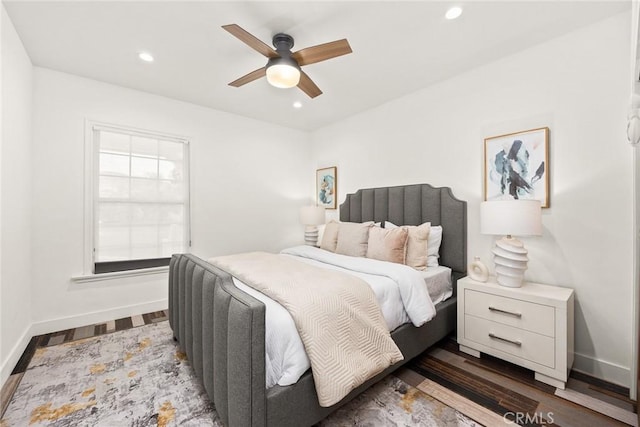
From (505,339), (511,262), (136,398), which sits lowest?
Answer: (136,398)

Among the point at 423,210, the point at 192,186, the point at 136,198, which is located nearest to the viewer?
the point at 423,210

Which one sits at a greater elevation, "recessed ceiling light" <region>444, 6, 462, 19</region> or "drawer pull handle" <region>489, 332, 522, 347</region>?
"recessed ceiling light" <region>444, 6, 462, 19</region>

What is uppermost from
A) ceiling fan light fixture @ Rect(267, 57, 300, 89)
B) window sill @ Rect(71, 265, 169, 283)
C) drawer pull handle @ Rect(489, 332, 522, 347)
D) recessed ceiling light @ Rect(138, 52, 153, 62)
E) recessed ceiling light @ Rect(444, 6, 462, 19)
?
recessed ceiling light @ Rect(138, 52, 153, 62)

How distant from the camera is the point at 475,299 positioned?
2.19m

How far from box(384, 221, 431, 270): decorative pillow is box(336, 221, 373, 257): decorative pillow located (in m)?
0.45

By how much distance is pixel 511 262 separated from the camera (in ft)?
6.81

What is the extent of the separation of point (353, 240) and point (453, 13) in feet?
6.75

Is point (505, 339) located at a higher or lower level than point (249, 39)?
lower

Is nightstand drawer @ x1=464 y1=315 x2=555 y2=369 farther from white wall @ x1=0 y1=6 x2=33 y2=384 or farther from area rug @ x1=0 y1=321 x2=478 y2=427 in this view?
white wall @ x1=0 y1=6 x2=33 y2=384

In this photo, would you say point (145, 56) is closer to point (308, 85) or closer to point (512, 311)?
point (308, 85)

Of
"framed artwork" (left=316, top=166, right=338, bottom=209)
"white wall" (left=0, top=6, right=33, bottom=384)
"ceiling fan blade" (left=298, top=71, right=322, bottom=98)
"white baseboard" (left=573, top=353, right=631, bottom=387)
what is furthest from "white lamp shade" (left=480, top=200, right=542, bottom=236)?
"white wall" (left=0, top=6, right=33, bottom=384)

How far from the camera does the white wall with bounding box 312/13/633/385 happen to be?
1913 mm

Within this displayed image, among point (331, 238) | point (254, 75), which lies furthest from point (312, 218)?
point (254, 75)

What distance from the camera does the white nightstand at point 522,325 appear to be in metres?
1.81
